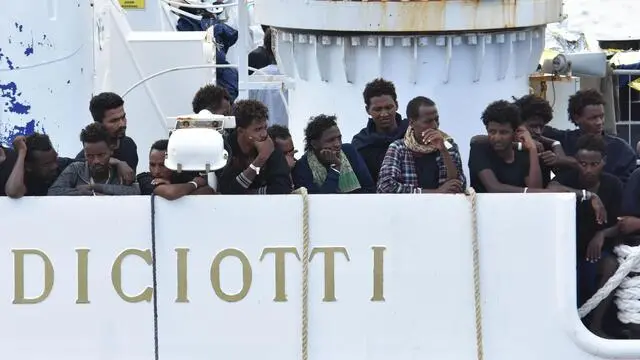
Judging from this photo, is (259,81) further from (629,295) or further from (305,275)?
(629,295)

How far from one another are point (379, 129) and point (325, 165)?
69 cm

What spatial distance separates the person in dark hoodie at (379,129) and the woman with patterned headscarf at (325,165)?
0.49m

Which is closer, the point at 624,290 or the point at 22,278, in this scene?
the point at 22,278

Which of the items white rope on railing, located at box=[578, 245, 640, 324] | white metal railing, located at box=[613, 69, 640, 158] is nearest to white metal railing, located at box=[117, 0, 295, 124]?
white rope on railing, located at box=[578, 245, 640, 324]

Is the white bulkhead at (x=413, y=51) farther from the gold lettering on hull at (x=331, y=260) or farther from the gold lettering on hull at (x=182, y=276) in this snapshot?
the gold lettering on hull at (x=182, y=276)

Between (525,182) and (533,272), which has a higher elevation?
(525,182)

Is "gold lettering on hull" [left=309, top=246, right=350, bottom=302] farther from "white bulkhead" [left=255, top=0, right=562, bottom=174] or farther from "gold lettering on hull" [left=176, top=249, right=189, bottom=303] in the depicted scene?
"white bulkhead" [left=255, top=0, right=562, bottom=174]

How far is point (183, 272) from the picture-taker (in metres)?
7.12

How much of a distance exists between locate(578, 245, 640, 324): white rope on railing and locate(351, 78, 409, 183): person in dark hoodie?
1439 mm

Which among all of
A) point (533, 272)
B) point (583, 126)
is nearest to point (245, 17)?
point (583, 126)

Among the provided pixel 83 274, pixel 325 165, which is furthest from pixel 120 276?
pixel 325 165

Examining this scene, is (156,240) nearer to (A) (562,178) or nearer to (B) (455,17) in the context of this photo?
(A) (562,178)

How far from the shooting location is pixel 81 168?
7262 millimetres

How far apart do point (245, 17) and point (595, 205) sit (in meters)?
3.51
